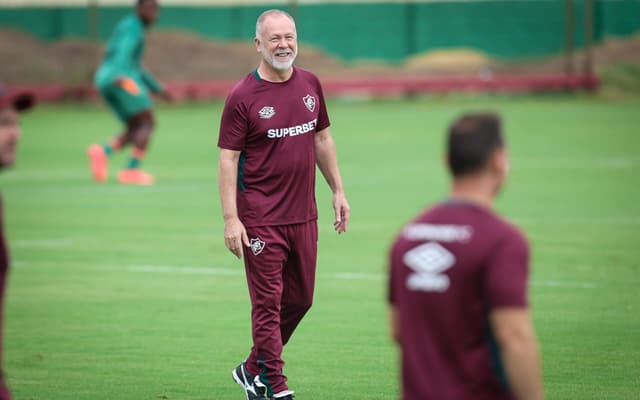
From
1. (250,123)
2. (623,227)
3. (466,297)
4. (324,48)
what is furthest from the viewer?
(324,48)

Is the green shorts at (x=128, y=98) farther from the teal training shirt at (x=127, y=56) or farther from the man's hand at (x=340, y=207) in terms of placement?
the man's hand at (x=340, y=207)

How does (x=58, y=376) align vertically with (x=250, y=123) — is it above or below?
below

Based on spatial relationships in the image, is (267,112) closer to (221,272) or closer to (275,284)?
(275,284)

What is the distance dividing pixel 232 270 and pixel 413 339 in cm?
866

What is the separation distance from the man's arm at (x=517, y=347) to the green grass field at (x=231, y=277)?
361 cm

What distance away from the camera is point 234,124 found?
7.39 metres

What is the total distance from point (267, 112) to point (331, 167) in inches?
26.3

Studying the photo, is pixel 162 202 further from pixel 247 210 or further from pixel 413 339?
pixel 413 339

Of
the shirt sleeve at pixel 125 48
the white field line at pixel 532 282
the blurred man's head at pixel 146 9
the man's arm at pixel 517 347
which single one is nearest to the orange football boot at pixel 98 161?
the shirt sleeve at pixel 125 48

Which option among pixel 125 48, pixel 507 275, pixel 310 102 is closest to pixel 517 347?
pixel 507 275

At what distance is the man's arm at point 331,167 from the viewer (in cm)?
782

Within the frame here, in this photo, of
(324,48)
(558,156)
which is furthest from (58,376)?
(324,48)

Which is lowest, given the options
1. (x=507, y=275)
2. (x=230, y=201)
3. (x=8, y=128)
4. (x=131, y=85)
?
(x=131, y=85)

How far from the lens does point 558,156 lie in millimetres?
24984
